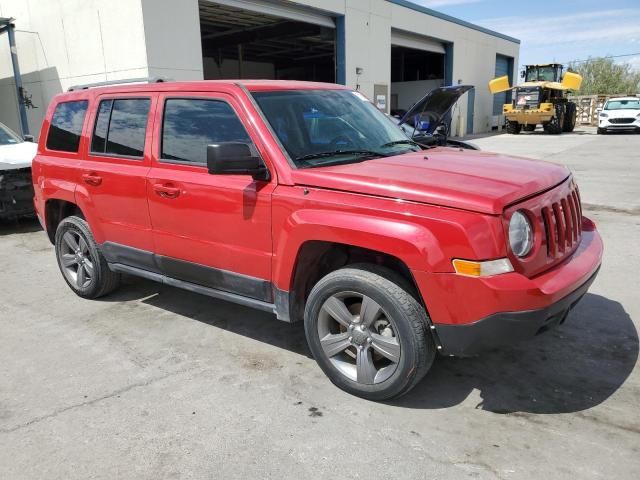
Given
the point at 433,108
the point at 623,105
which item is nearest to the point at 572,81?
the point at 623,105

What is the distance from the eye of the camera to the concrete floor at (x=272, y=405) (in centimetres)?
268

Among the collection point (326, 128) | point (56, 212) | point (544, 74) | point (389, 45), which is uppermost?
point (389, 45)

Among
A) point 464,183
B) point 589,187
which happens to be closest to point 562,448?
point 464,183

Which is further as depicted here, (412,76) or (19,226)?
(412,76)

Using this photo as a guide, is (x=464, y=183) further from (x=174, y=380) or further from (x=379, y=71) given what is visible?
(x=379, y=71)

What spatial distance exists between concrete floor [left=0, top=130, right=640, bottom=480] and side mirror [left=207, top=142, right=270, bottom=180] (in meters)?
1.37

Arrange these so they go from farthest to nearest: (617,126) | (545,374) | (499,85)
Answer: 1. (617,126)
2. (499,85)
3. (545,374)

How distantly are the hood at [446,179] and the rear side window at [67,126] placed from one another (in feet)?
8.46

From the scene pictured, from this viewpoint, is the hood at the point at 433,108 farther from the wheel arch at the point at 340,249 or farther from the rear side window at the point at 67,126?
the wheel arch at the point at 340,249

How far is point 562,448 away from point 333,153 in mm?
2192

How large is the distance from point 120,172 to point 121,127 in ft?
1.32

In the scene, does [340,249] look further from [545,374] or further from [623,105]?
[623,105]

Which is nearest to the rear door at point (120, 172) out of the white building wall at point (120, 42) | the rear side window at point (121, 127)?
the rear side window at point (121, 127)

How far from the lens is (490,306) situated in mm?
2699
